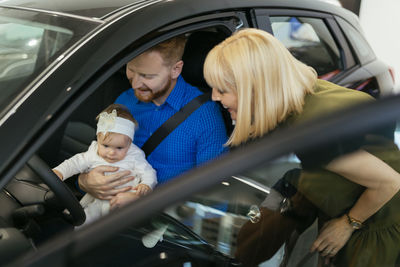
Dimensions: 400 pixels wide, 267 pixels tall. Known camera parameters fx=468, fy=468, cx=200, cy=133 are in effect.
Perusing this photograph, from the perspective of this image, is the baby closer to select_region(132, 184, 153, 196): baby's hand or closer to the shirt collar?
select_region(132, 184, 153, 196): baby's hand

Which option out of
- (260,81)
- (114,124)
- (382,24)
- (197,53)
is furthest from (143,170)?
(382,24)

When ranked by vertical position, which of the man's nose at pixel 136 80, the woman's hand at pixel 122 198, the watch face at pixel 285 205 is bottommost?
the woman's hand at pixel 122 198

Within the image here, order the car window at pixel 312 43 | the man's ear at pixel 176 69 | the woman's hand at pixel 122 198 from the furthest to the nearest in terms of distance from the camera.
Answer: the car window at pixel 312 43, the man's ear at pixel 176 69, the woman's hand at pixel 122 198

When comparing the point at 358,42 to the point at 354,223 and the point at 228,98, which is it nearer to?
the point at 228,98

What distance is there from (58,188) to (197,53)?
83 centimetres

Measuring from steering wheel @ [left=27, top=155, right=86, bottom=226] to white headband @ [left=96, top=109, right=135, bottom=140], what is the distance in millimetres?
390

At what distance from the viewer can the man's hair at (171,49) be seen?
1782 mm

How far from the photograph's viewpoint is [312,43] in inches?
91.0

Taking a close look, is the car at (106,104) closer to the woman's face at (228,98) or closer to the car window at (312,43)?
the car window at (312,43)

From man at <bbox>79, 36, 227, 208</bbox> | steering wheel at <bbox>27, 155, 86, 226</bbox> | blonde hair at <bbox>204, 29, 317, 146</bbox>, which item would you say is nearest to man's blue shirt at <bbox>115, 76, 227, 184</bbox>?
man at <bbox>79, 36, 227, 208</bbox>

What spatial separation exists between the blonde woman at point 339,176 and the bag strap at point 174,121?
19.4 inches

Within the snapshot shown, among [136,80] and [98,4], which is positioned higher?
[98,4]

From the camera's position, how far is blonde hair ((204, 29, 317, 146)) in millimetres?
1343

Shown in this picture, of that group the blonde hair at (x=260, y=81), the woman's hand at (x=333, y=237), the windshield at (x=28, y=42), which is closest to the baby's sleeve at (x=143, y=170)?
the blonde hair at (x=260, y=81)
